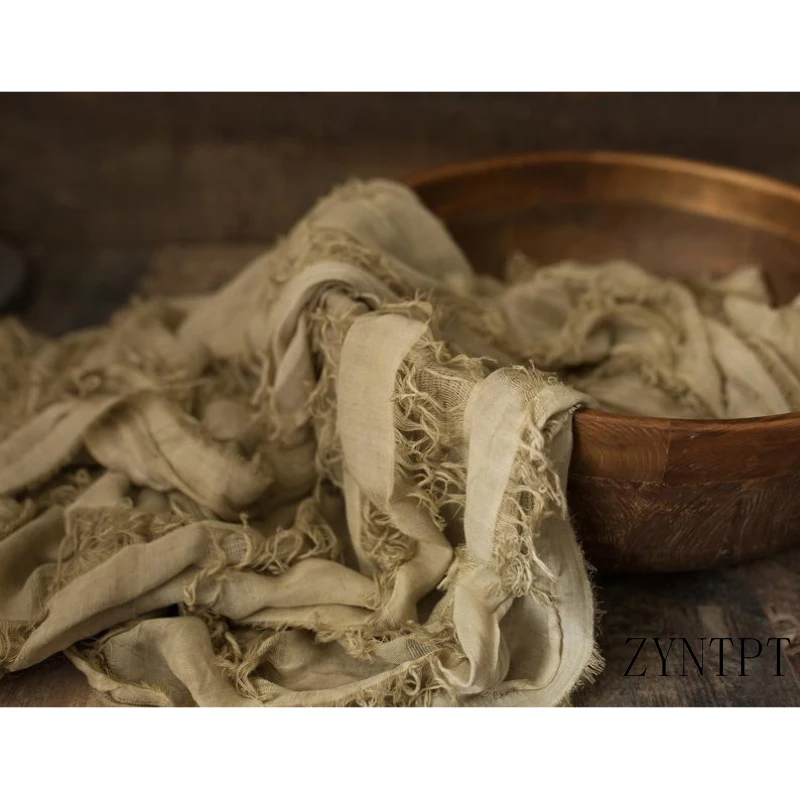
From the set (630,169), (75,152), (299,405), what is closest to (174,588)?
(299,405)

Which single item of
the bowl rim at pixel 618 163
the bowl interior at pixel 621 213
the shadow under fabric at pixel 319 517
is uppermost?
the bowl rim at pixel 618 163

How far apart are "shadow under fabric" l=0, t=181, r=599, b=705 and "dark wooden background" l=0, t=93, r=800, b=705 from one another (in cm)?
49

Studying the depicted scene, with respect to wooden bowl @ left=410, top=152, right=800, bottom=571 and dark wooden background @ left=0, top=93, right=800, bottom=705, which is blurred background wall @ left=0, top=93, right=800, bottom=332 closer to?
dark wooden background @ left=0, top=93, right=800, bottom=705

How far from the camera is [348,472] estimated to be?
74 centimetres

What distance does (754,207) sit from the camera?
104cm

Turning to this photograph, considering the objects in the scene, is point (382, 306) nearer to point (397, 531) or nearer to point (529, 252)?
point (397, 531)

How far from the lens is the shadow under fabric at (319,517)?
649mm

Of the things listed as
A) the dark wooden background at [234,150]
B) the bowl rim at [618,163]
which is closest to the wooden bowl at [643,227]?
the bowl rim at [618,163]

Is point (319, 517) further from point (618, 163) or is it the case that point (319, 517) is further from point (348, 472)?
point (618, 163)

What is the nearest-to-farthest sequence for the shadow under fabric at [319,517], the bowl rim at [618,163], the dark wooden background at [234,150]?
the shadow under fabric at [319,517] < the bowl rim at [618,163] < the dark wooden background at [234,150]

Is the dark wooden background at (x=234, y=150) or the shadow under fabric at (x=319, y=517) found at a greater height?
the dark wooden background at (x=234, y=150)

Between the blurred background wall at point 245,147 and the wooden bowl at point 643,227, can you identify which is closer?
the wooden bowl at point 643,227

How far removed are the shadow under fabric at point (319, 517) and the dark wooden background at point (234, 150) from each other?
49cm

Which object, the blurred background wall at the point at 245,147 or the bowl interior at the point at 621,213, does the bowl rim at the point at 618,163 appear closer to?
the bowl interior at the point at 621,213
